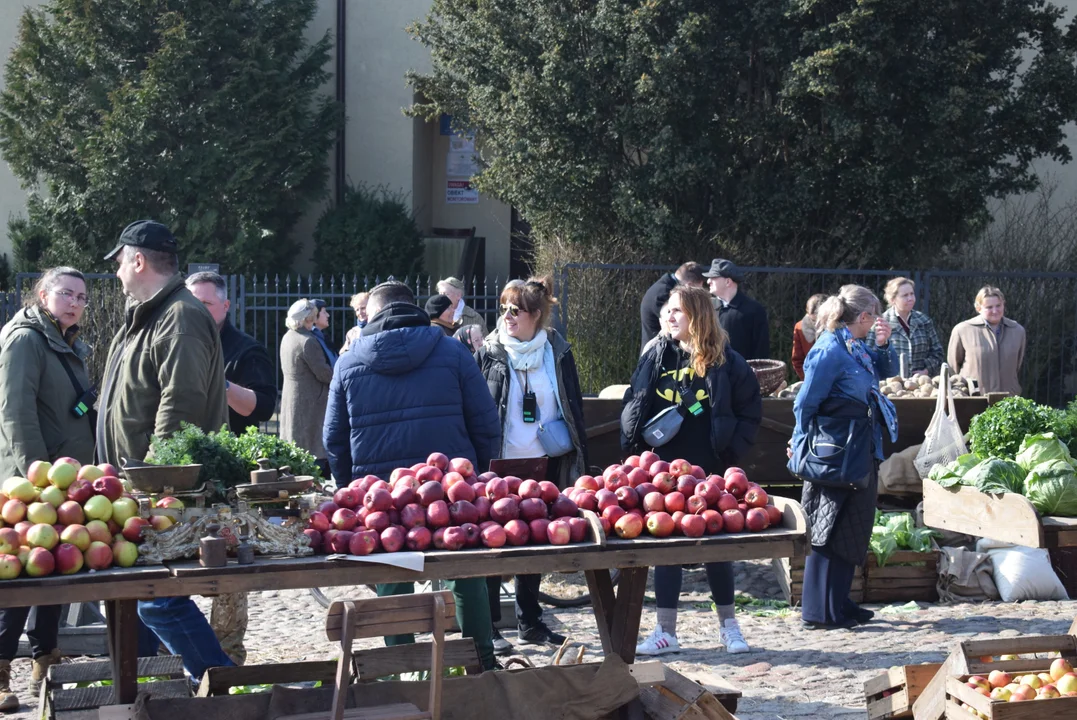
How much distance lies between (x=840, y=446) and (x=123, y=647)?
12.9 ft

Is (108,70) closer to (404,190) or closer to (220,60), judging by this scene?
(220,60)

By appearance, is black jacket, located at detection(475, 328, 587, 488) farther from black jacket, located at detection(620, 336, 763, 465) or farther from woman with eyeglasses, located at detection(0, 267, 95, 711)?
woman with eyeglasses, located at detection(0, 267, 95, 711)

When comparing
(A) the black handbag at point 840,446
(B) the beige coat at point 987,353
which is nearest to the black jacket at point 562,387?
(A) the black handbag at point 840,446

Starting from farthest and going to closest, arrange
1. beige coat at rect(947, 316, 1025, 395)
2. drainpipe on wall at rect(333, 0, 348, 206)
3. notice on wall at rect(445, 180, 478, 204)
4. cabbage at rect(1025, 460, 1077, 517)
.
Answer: notice on wall at rect(445, 180, 478, 204), drainpipe on wall at rect(333, 0, 348, 206), beige coat at rect(947, 316, 1025, 395), cabbage at rect(1025, 460, 1077, 517)

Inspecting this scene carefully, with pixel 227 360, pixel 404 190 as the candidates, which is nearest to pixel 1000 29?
pixel 404 190

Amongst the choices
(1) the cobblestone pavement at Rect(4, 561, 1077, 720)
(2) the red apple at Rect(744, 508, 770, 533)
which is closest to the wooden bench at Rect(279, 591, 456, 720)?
(2) the red apple at Rect(744, 508, 770, 533)

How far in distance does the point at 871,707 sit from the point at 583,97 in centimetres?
1129

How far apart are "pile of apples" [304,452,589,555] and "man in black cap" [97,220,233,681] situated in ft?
3.02

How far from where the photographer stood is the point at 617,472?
5297mm

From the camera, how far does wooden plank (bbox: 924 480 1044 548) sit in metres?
6.07

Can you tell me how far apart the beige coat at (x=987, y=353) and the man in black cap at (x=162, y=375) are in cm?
756

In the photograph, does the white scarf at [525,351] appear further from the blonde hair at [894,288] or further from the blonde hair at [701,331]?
the blonde hair at [894,288]

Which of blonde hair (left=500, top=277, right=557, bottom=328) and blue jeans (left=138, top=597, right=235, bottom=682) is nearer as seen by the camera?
blue jeans (left=138, top=597, right=235, bottom=682)

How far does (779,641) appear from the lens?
6977 mm
